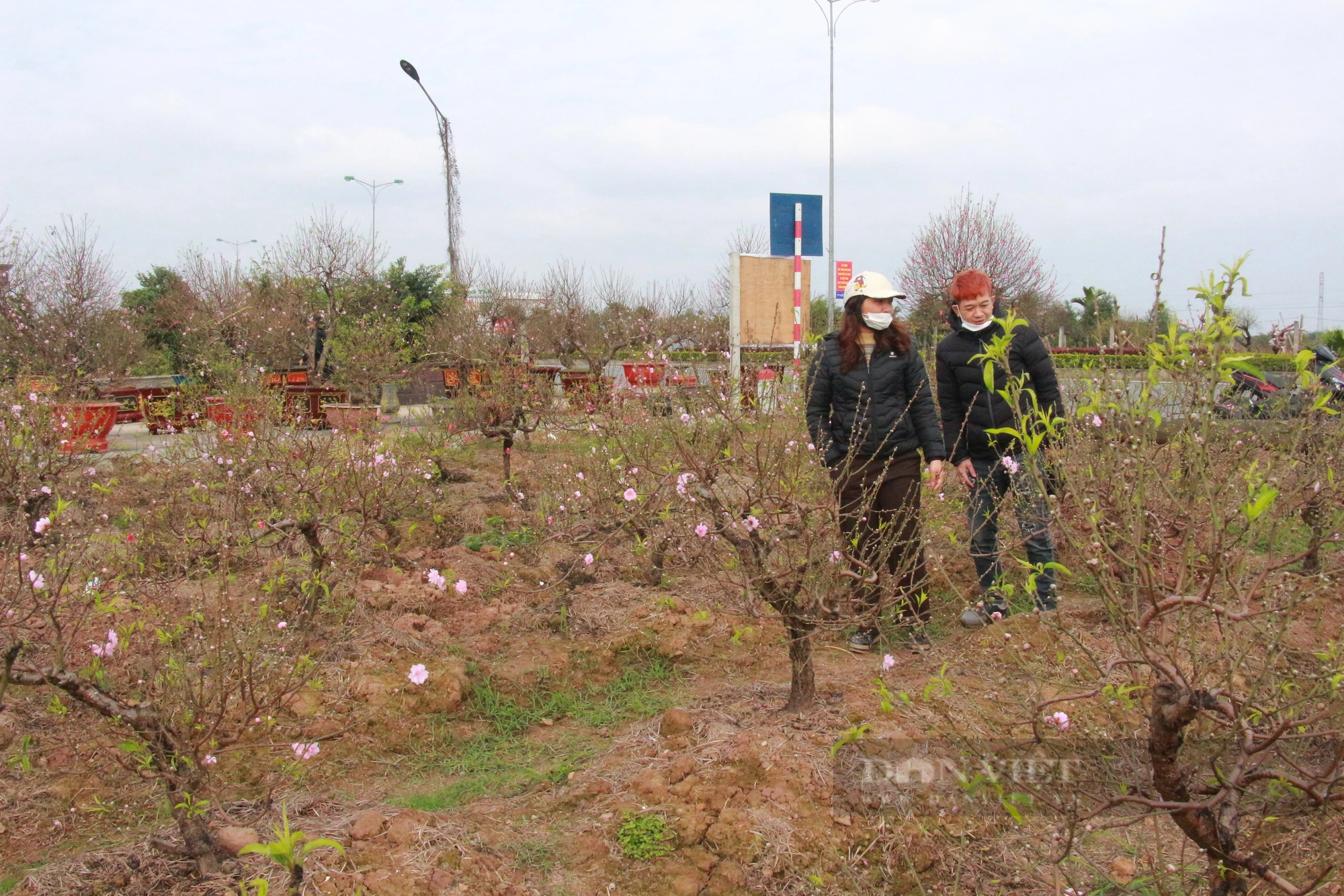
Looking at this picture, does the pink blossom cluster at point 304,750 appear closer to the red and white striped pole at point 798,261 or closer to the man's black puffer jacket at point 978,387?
the man's black puffer jacket at point 978,387

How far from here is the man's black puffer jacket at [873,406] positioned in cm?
378

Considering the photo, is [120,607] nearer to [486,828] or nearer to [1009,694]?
[486,828]

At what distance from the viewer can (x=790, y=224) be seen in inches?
468

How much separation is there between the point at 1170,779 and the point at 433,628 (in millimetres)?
3335

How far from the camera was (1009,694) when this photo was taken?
3.22 m

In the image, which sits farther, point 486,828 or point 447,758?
point 447,758

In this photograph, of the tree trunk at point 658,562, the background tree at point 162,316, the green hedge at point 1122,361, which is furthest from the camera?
the background tree at point 162,316

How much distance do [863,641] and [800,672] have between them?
0.80 metres

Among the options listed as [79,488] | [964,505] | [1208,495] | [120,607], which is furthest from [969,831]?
[79,488]

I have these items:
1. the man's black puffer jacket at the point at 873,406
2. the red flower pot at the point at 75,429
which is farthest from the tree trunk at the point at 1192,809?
the red flower pot at the point at 75,429

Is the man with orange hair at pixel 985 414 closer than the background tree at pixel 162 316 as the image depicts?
Yes

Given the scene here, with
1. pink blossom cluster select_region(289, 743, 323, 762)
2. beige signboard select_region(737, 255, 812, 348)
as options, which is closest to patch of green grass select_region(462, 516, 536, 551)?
pink blossom cluster select_region(289, 743, 323, 762)

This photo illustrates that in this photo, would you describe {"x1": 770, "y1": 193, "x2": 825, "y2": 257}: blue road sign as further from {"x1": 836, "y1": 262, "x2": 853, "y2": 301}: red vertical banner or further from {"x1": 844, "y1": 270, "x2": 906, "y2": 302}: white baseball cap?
{"x1": 844, "y1": 270, "x2": 906, "y2": 302}: white baseball cap

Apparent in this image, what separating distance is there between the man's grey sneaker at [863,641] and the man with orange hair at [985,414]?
18.3 inches
